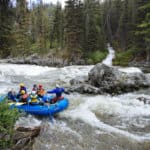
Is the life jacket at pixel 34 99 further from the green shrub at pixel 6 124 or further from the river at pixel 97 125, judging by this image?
the green shrub at pixel 6 124

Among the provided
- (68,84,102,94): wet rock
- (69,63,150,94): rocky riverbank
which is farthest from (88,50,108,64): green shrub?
(68,84,102,94): wet rock

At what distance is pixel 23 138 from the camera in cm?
604

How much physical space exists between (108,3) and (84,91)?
54002mm

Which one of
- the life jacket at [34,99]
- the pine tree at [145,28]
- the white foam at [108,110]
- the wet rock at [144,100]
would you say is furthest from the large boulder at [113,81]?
the pine tree at [145,28]

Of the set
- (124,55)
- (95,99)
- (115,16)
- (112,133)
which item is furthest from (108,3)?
(112,133)

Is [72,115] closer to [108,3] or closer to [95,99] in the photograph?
[95,99]

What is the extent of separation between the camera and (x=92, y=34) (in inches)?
1602

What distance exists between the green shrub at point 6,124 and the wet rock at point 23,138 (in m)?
0.23

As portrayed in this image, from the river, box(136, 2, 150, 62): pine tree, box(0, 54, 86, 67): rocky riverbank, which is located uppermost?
box(136, 2, 150, 62): pine tree

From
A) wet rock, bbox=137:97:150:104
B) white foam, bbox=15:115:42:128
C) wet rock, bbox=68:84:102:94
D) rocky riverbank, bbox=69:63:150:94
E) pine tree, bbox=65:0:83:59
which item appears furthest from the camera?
pine tree, bbox=65:0:83:59

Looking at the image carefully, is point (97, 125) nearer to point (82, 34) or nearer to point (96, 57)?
point (96, 57)

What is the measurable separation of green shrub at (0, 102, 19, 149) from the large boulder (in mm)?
12378

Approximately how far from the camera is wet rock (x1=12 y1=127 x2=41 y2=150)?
5798 mm

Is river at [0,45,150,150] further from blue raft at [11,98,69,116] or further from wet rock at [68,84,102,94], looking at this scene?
wet rock at [68,84,102,94]
